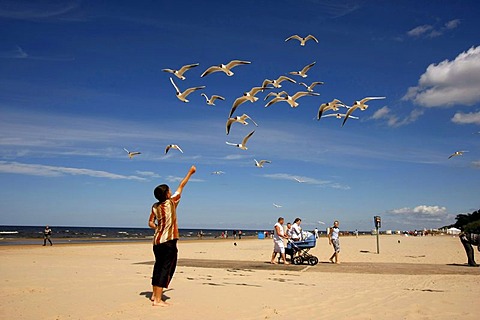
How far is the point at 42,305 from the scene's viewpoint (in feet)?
23.2

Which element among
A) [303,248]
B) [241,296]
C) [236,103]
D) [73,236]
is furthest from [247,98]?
[73,236]

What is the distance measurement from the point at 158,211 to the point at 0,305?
2724mm

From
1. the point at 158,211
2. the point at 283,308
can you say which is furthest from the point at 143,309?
the point at 283,308

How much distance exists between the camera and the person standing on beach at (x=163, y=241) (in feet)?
23.5

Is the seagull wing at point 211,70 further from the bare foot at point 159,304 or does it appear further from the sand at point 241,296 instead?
the bare foot at point 159,304

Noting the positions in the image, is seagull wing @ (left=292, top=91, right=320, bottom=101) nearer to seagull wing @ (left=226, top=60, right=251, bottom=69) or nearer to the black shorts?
seagull wing @ (left=226, top=60, right=251, bottom=69)

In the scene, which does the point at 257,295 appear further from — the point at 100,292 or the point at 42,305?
the point at 42,305

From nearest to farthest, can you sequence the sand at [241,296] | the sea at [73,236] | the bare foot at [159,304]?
the sand at [241,296]
the bare foot at [159,304]
the sea at [73,236]

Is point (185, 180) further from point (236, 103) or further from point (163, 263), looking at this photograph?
point (236, 103)

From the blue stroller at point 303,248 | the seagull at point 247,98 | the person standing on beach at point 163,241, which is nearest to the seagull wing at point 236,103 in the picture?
the seagull at point 247,98

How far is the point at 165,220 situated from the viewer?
7.20m

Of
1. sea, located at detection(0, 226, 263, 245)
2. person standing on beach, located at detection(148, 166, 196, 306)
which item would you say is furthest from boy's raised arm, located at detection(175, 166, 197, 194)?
sea, located at detection(0, 226, 263, 245)

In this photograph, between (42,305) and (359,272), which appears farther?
(359,272)

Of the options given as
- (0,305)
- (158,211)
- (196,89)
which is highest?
(196,89)
